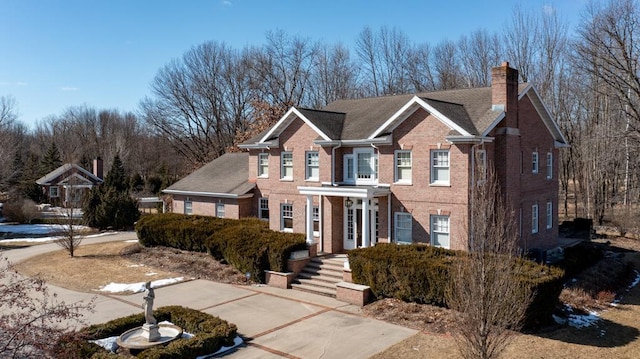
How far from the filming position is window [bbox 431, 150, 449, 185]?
20.5m

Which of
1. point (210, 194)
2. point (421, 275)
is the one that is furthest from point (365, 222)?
point (210, 194)

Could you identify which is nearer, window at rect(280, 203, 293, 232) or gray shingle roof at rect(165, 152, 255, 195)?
window at rect(280, 203, 293, 232)

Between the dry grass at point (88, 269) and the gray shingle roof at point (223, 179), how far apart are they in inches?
247

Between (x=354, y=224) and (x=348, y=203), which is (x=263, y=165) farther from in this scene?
(x=354, y=224)

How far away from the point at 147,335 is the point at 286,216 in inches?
549

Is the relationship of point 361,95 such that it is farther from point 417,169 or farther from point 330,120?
point 417,169

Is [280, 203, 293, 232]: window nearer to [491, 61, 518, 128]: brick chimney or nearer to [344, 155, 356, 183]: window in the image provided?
[344, 155, 356, 183]: window

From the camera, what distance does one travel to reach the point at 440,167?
20.7m

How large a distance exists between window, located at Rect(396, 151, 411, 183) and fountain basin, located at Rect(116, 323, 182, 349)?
11989mm

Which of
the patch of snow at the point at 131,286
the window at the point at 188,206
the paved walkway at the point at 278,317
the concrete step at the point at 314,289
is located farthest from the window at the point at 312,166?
the window at the point at 188,206

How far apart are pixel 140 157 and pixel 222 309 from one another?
72659 millimetres

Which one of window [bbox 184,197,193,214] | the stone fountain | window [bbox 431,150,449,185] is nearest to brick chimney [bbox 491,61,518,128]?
window [bbox 431,150,449,185]

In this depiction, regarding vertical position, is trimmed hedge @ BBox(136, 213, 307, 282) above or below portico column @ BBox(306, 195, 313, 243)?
below

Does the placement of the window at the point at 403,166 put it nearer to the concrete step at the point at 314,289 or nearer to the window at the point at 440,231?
the window at the point at 440,231
